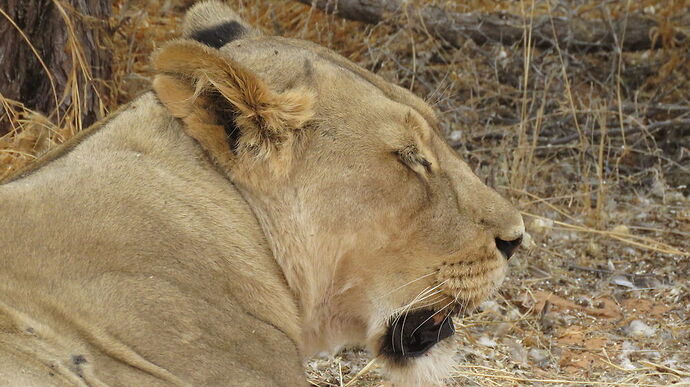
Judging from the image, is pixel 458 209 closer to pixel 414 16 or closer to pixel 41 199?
pixel 41 199

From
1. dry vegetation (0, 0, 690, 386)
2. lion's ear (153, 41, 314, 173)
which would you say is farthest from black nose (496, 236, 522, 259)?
dry vegetation (0, 0, 690, 386)

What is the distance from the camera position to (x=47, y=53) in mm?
4441

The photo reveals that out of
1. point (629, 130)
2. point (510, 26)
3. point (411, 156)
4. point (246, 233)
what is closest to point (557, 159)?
point (629, 130)

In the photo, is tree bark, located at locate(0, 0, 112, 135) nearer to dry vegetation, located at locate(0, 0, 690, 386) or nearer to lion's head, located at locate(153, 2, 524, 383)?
dry vegetation, located at locate(0, 0, 690, 386)

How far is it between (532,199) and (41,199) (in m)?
3.11

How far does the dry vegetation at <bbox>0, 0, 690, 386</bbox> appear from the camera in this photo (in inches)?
154

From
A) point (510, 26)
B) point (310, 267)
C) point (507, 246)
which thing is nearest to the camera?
point (310, 267)

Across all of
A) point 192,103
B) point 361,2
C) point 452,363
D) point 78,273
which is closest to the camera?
point 78,273

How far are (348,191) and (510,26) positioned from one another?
3420 millimetres

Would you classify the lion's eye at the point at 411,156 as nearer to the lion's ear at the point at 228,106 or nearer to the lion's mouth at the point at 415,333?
the lion's ear at the point at 228,106

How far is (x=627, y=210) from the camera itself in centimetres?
513

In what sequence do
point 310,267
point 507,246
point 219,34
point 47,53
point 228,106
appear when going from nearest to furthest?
1. point 228,106
2. point 310,267
3. point 507,246
4. point 219,34
5. point 47,53

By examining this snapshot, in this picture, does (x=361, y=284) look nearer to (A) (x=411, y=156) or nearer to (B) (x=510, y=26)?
(A) (x=411, y=156)

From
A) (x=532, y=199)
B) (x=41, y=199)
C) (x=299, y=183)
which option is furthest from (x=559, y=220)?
(x=41, y=199)
